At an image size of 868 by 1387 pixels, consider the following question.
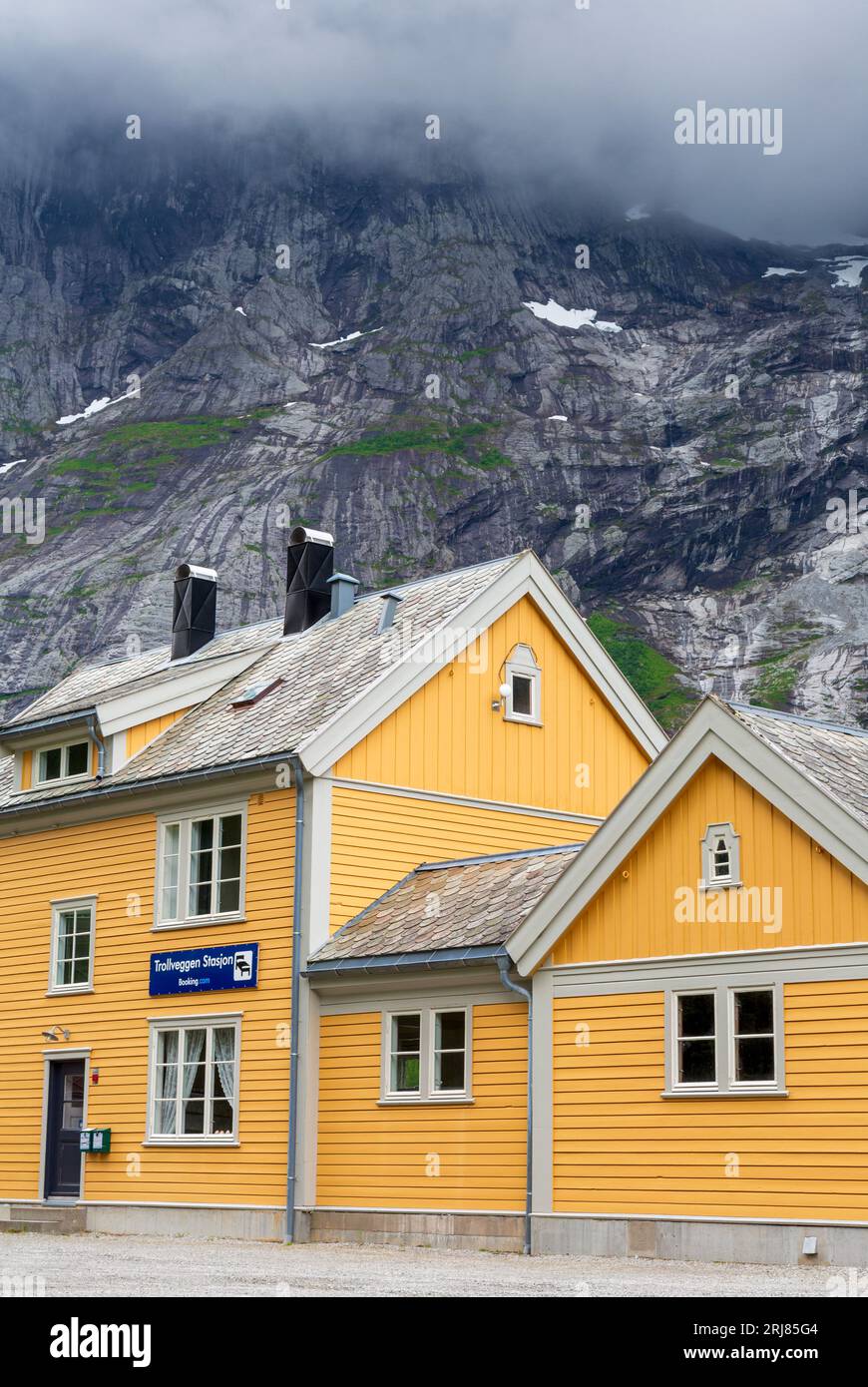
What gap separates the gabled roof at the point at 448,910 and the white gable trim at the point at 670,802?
736mm

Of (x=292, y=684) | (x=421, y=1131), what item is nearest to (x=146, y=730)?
(x=292, y=684)

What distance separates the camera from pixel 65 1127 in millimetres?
28953

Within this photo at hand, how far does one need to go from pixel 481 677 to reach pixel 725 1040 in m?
9.98

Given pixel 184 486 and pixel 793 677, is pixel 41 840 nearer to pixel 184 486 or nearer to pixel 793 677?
pixel 793 677

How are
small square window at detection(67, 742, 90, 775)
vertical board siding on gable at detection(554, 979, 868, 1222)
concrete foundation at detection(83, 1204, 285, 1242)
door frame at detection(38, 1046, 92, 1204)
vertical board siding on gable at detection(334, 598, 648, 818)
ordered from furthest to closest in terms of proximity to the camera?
small square window at detection(67, 742, 90, 775), door frame at detection(38, 1046, 92, 1204), vertical board siding on gable at detection(334, 598, 648, 818), concrete foundation at detection(83, 1204, 285, 1242), vertical board siding on gable at detection(554, 979, 868, 1222)

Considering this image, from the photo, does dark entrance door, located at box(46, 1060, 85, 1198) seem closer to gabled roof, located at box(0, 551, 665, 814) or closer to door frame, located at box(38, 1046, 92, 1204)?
door frame, located at box(38, 1046, 92, 1204)

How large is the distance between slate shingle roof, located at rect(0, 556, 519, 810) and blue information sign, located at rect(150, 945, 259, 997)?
9.06ft

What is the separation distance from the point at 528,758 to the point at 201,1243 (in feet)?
31.5

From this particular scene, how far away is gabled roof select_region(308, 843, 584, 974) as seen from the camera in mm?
23000

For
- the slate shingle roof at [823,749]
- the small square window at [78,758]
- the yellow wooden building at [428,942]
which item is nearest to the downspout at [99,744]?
the yellow wooden building at [428,942]

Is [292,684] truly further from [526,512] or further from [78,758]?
[526,512]

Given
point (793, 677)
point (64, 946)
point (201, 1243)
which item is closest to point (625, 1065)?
point (201, 1243)

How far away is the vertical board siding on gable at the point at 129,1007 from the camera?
25375 millimetres

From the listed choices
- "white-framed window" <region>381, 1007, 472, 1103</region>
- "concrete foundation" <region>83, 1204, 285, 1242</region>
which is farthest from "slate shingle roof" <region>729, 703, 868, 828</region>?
"concrete foundation" <region>83, 1204, 285, 1242</region>
